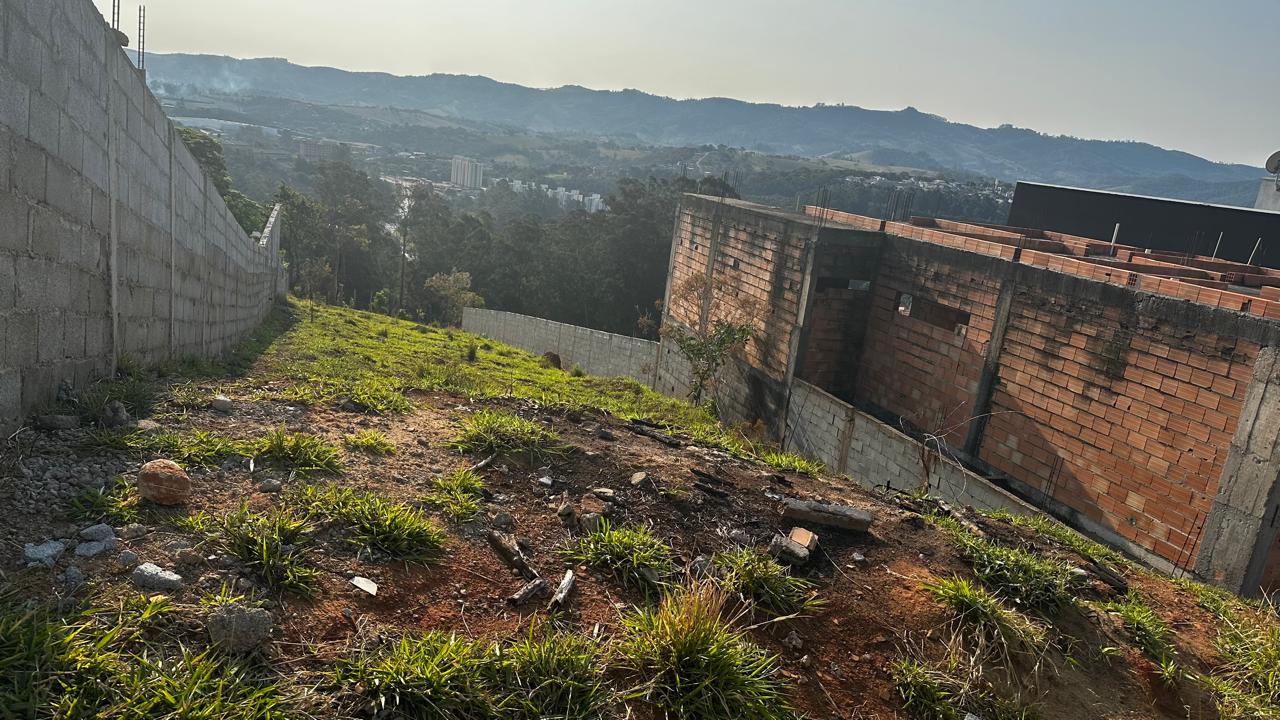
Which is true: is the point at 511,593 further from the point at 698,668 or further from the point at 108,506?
the point at 108,506

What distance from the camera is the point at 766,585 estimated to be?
393 cm

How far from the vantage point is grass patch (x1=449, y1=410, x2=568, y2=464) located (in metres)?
5.27

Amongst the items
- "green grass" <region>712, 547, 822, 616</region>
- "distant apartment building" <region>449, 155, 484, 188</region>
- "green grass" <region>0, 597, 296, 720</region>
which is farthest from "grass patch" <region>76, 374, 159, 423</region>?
"distant apartment building" <region>449, 155, 484, 188</region>

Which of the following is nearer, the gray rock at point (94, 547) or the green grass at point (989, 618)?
the gray rock at point (94, 547)

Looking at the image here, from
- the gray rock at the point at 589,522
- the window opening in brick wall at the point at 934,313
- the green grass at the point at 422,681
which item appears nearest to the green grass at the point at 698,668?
the green grass at the point at 422,681

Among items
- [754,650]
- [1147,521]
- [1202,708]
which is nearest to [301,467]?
[754,650]

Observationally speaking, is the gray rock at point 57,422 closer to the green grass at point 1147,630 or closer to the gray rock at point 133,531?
the gray rock at point 133,531

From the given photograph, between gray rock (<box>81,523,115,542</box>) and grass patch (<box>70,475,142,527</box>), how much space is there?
0.27 ft

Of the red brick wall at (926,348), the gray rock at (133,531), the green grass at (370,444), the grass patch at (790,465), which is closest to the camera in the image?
the gray rock at (133,531)

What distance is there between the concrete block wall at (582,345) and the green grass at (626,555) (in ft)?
52.0

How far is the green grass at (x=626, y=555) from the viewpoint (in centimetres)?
388

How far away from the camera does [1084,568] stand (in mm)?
5129

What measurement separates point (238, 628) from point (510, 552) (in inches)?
54.0

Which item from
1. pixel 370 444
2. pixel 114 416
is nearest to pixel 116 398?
pixel 114 416
